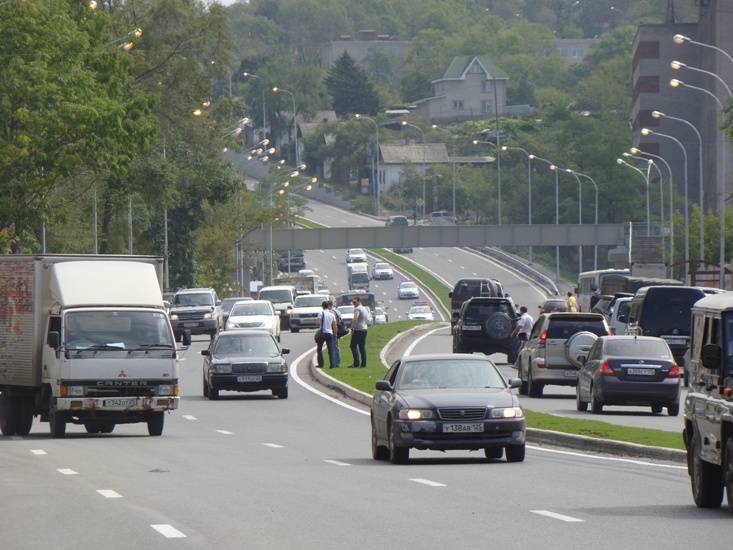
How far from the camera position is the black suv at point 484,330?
4450 centimetres

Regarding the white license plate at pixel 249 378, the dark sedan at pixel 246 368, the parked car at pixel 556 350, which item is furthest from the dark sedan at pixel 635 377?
the white license plate at pixel 249 378

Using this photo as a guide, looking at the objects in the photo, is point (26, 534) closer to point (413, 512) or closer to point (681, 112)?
point (413, 512)

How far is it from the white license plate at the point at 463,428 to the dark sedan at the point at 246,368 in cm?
1564

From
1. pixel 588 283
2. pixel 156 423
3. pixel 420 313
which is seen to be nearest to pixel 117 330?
pixel 156 423

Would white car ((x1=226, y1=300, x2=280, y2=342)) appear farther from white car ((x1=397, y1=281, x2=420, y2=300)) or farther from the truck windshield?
white car ((x1=397, y1=281, x2=420, y2=300))

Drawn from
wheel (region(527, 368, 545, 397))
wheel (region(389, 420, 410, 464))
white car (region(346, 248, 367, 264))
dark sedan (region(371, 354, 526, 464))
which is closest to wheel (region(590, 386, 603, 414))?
wheel (region(527, 368, 545, 397))

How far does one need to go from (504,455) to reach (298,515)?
26.2ft

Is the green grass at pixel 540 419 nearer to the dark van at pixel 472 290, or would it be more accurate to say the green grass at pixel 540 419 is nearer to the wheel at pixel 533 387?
the dark van at pixel 472 290

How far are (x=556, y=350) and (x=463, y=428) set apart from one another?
53.2 feet

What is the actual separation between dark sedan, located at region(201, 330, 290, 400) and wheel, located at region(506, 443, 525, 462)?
589 inches

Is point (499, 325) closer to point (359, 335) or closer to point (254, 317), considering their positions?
point (359, 335)

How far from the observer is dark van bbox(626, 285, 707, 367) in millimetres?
40625

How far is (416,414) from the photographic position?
18797mm

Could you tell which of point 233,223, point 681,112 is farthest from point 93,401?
point 681,112
